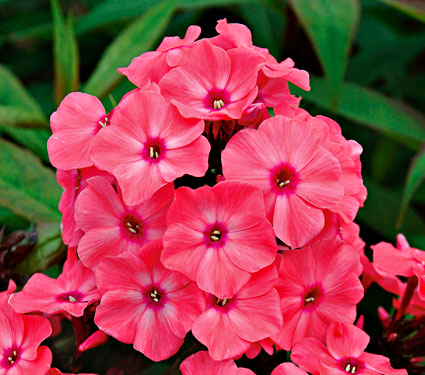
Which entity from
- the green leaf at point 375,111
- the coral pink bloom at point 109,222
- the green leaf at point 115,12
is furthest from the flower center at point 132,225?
the green leaf at point 115,12

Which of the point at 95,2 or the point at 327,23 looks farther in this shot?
the point at 95,2

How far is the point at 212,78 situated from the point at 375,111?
607 mm

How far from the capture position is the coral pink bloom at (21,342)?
1.92ft

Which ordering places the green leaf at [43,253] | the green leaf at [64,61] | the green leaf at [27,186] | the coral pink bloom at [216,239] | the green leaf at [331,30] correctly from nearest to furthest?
the coral pink bloom at [216,239] < the green leaf at [43,253] < the green leaf at [27,186] < the green leaf at [331,30] < the green leaf at [64,61]

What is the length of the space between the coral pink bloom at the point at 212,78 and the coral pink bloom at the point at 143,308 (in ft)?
0.49

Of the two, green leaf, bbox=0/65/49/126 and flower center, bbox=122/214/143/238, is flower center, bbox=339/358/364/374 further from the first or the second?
green leaf, bbox=0/65/49/126

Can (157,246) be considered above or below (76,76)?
above

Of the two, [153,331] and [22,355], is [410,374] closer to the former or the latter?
[153,331]

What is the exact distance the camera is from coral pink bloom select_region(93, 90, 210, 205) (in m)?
0.55

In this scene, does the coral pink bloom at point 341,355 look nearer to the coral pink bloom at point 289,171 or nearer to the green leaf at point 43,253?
the coral pink bloom at point 289,171

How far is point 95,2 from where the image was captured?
1.47m

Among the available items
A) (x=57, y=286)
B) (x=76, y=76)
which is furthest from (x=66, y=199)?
(x=76, y=76)

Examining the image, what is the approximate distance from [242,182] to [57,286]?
0.77ft

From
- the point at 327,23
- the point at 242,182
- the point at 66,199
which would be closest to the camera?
the point at 242,182
